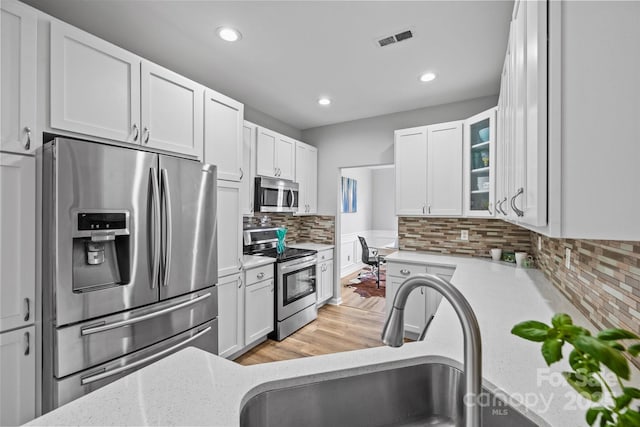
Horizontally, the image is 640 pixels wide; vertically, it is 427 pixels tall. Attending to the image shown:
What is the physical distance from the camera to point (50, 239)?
1.38 meters

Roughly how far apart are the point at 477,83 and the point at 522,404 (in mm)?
2940

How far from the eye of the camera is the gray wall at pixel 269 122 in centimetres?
352

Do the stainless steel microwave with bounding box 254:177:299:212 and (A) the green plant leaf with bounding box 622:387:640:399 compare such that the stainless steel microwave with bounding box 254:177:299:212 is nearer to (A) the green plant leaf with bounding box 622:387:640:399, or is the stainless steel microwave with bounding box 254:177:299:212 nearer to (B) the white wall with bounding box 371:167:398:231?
(A) the green plant leaf with bounding box 622:387:640:399

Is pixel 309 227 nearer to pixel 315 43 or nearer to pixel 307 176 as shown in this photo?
pixel 307 176

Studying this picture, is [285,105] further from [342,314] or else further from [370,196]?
[370,196]

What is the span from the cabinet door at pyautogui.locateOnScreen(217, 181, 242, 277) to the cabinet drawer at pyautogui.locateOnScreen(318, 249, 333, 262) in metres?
1.45

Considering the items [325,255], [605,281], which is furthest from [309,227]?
[605,281]

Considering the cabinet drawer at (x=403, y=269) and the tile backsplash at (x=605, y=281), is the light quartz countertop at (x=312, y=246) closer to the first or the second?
the cabinet drawer at (x=403, y=269)

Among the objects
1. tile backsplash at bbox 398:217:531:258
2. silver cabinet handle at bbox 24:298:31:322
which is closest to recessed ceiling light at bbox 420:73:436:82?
tile backsplash at bbox 398:217:531:258

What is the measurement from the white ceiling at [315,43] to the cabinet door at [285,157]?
0.55m

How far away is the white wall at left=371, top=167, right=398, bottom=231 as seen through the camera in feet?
24.5

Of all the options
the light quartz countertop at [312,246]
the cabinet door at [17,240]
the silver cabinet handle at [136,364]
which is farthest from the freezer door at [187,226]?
the light quartz countertop at [312,246]

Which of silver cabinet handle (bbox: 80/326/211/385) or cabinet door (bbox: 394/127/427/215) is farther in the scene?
cabinet door (bbox: 394/127/427/215)

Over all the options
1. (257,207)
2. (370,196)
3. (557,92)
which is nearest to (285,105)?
(257,207)
